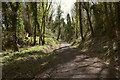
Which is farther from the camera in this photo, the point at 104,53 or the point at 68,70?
the point at 104,53

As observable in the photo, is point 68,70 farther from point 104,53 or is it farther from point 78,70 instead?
point 104,53

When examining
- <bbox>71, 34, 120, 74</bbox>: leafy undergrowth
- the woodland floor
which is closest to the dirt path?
the woodland floor

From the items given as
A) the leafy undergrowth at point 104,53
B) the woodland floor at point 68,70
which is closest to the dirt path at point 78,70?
the woodland floor at point 68,70

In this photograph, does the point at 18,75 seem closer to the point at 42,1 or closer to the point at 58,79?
the point at 58,79

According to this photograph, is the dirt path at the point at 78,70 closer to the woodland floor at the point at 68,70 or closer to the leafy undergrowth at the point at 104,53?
the woodland floor at the point at 68,70

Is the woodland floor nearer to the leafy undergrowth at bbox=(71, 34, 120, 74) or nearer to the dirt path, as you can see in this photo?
the dirt path

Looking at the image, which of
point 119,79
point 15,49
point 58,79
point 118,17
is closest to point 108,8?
point 118,17

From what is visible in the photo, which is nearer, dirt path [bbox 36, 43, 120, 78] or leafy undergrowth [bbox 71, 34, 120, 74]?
dirt path [bbox 36, 43, 120, 78]

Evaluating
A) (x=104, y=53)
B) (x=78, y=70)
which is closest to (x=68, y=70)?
(x=78, y=70)

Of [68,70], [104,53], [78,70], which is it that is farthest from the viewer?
[104,53]

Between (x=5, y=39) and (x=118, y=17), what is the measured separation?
11.3 meters

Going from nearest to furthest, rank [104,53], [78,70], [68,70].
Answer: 1. [78,70]
2. [68,70]
3. [104,53]

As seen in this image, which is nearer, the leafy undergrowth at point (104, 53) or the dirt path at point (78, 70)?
the dirt path at point (78, 70)

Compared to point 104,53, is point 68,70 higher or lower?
lower
